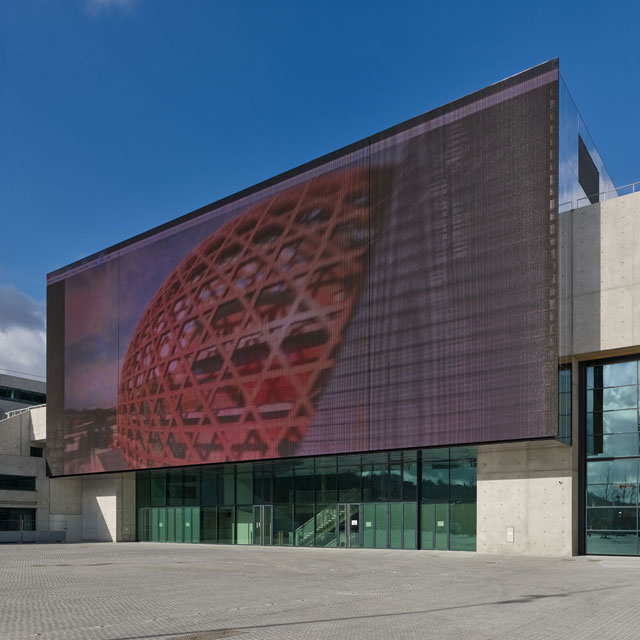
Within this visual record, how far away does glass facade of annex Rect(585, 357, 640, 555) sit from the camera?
32.4m

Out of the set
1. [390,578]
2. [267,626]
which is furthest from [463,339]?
[267,626]

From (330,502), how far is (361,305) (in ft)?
40.3

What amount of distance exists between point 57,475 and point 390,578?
4328 cm

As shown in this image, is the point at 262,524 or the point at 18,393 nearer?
the point at 262,524

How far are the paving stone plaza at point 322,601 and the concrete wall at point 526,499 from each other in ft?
13.7

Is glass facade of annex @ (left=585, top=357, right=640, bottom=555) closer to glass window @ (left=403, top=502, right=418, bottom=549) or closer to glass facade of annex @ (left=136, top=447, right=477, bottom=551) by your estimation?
glass facade of annex @ (left=136, top=447, right=477, bottom=551)

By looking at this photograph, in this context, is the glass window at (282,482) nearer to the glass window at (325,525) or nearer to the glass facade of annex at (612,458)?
the glass window at (325,525)

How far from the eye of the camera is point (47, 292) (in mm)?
63219

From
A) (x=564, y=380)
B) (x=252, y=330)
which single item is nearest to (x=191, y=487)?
(x=252, y=330)

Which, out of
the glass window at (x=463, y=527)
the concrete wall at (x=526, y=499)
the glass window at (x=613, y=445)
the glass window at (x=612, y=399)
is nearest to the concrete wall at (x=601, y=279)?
the glass window at (x=612, y=399)

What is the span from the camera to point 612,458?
33250 mm

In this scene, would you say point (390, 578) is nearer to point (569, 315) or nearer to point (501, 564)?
point (501, 564)

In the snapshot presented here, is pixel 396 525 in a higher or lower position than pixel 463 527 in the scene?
lower

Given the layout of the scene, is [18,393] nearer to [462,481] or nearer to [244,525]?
[244,525]
